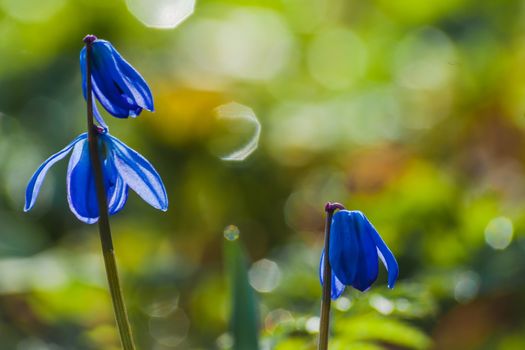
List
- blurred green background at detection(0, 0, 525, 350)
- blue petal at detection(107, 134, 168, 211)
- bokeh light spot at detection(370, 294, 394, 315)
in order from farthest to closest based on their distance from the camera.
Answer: blurred green background at detection(0, 0, 525, 350), bokeh light spot at detection(370, 294, 394, 315), blue petal at detection(107, 134, 168, 211)

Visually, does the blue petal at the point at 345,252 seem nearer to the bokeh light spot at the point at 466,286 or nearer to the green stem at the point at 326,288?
the green stem at the point at 326,288

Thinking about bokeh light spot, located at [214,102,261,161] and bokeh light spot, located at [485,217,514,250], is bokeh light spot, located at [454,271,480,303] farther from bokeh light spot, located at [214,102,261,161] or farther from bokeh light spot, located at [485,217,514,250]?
bokeh light spot, located at [214,102,261,161]

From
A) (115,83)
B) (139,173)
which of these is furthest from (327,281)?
(115,83)

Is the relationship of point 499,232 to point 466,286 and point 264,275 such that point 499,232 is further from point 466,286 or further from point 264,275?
point 264,275

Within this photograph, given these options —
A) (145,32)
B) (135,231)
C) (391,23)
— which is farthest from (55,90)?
(391,23)

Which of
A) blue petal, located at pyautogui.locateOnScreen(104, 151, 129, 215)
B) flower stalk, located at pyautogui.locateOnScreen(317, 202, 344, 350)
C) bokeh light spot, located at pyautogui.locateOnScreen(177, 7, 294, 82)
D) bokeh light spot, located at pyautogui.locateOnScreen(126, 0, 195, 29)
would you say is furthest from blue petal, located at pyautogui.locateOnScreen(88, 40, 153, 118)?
bokeh light spot, located at pyautogui.locateOnScreen(126, 0, 195, 29)

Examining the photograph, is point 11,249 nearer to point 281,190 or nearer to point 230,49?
point 281,190
